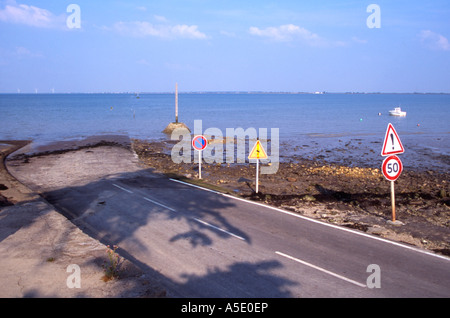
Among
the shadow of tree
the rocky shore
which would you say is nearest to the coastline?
the rocky shore

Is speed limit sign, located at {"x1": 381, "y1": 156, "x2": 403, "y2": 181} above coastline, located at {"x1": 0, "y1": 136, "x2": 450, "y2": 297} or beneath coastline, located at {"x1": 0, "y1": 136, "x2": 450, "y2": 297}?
above

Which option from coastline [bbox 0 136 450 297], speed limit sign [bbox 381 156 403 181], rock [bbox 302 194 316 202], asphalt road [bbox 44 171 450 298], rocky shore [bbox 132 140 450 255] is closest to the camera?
asphalt road [bbox 44 171 450 298]

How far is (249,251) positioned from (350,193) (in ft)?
28.2

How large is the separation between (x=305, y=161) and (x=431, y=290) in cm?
1976

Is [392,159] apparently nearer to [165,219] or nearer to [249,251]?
[249,251]

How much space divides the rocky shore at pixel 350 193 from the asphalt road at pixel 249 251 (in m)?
1.10

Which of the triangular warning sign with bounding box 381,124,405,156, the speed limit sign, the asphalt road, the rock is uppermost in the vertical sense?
the triangular warning sign with bounding box 381,124,405,156

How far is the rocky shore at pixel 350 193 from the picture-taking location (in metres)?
11.1

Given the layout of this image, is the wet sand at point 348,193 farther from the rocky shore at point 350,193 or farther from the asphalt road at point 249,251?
the asphalt road at point 249,251

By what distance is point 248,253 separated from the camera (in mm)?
8969

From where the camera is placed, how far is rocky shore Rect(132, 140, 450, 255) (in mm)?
11117

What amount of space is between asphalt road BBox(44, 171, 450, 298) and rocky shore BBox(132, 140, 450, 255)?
1.10 meters

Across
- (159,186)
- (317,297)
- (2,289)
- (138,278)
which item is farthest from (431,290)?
(159,186)

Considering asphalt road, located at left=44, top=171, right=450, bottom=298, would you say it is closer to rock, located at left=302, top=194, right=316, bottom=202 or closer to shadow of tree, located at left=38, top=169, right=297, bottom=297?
shadow of tree, located at left=38, top=169, right=297, bottom=297
